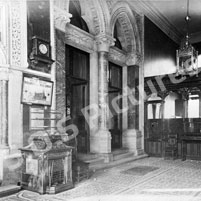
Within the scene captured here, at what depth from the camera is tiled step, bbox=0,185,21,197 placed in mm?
4485

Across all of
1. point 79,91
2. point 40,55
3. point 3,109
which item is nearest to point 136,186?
point 3,109

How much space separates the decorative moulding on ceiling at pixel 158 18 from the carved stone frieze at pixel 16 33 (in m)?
5.15

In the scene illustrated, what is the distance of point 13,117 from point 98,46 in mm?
3840

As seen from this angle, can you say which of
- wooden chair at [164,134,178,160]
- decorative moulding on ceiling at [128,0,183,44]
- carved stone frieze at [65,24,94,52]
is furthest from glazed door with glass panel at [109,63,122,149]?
decorative moulding on ceiling at [128,0,183,44]

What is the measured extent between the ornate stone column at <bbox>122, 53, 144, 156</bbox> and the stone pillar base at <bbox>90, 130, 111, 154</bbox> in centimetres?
172

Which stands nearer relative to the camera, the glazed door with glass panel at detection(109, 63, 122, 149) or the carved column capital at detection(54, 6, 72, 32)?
the carved column capital at detection(54, 6, 72, 32)

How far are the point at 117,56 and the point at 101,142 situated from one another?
3.17 metres

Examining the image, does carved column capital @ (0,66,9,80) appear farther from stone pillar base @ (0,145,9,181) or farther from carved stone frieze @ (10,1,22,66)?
stone pillar base @ (0,145,9,181)

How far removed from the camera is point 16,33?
5125 mm

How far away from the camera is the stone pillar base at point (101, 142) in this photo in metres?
7.62

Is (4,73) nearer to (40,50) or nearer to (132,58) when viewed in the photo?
(40,50)

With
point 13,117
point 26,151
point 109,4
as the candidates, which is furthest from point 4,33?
point 109,4

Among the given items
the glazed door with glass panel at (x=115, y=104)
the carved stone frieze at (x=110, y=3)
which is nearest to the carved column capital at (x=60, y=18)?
the carved stone frieze at (x=110, y=3)

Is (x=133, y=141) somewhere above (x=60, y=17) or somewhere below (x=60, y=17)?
below
